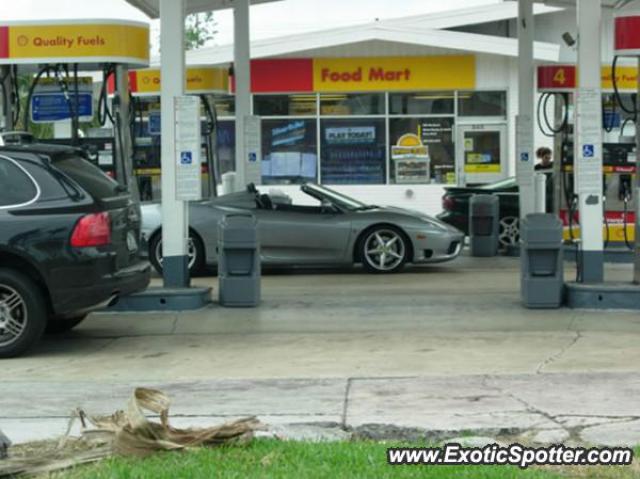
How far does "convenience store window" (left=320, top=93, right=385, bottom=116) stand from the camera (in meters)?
30.7

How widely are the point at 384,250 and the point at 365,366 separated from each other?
7.16 metres

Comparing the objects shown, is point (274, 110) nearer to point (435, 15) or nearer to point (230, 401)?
point (435, 15)

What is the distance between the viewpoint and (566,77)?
64.0ft

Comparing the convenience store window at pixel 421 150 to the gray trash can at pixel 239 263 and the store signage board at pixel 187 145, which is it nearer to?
the gray trash can at pixel 239 263

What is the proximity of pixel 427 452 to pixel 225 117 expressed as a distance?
80.8 ft

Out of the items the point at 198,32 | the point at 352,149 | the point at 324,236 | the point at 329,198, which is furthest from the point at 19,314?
the point at 198,32

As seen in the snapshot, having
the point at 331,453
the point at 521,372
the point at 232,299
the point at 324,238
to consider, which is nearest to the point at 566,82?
the point at 324,238

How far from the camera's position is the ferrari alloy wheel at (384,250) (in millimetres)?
17344

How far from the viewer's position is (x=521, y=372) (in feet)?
32.2

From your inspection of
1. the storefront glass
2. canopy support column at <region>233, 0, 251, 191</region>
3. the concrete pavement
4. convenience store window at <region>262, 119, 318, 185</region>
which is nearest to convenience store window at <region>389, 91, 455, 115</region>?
the storefront glass

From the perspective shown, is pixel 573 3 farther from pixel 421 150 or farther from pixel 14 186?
pixel 14 186

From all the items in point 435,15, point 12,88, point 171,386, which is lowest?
point 171,386

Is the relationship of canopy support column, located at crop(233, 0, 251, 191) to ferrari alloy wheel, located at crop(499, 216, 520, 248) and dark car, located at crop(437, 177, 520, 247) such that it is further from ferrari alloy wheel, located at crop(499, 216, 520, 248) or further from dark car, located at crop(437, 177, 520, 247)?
ferrari alloy wheel, located at crop(499, 216, 520, 248)

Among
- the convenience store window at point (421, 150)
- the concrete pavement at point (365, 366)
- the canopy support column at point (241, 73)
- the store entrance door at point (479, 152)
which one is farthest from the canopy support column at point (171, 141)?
the convenience store window at point (421, 150)
